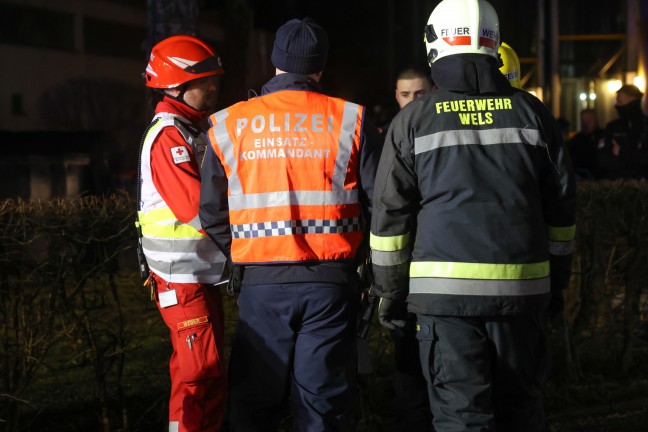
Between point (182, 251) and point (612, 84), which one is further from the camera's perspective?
point (612, 84)

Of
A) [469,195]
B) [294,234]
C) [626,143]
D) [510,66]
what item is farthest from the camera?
[626,143]

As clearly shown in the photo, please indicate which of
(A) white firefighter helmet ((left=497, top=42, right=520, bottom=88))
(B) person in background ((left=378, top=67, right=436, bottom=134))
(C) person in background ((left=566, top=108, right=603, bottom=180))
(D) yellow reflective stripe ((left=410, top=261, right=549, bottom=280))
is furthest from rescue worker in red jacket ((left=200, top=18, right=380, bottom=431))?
(C) person in background ((left=566, top=108, right=603, bottom=180))

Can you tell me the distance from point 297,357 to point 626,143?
5520 mm

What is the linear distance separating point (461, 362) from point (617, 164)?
5.41m

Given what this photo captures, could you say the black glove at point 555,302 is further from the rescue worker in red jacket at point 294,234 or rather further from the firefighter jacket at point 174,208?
the firefighter jacket at point 174,208

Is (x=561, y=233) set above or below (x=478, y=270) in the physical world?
above

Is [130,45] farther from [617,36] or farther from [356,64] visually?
[617,36]

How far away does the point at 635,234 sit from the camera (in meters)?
5.90

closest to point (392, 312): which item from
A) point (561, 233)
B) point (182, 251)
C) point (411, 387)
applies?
point (411, 387)

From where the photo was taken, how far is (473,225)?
3.58m

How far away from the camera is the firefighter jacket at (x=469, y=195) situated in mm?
3592

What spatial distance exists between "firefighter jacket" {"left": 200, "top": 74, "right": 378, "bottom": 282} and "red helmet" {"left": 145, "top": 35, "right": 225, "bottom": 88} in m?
0.53

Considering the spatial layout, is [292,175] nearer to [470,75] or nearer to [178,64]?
[470,75]

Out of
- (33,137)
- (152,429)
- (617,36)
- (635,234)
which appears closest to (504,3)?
(617,36)
